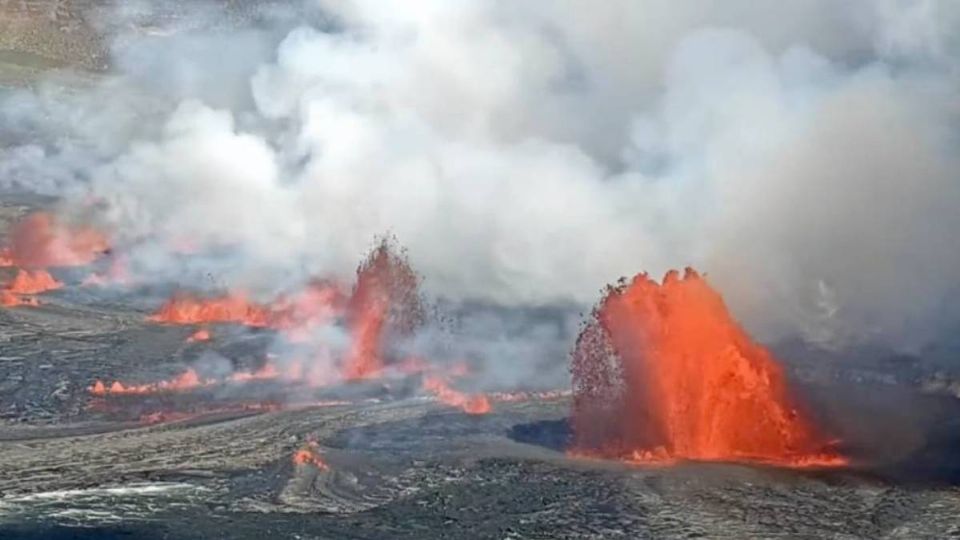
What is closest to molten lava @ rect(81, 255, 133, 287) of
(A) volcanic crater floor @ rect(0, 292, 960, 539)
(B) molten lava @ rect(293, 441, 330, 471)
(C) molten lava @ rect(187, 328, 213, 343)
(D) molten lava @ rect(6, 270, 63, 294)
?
(D) molten lava @ rect(6, 270, 63, 294)

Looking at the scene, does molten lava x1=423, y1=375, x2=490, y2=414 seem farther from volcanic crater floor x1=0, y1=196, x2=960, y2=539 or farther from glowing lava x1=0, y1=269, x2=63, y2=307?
glowing lava x1=0, y1=269, x2=63, y2=307

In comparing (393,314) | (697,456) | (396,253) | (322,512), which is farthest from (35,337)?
(697,456)

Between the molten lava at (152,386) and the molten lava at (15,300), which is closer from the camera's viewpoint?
the molten lava at (152,386)

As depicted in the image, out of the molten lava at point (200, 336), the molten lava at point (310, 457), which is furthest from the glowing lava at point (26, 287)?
the molten lava at point (310, 457)

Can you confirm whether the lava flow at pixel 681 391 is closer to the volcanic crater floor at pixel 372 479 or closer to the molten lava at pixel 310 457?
the volcanic crater floor at pixel 372 479

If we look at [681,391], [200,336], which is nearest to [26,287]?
[200,336]

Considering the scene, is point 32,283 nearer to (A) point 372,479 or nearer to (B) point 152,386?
(B) point 152,386
